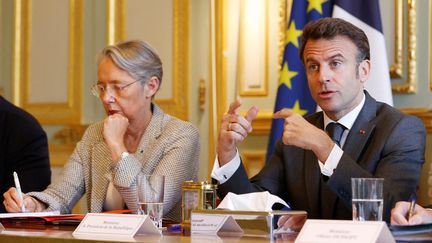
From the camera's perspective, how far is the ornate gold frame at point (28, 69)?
5773mm

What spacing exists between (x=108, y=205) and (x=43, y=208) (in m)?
0.26

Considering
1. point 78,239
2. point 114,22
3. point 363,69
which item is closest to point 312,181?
point 363,69

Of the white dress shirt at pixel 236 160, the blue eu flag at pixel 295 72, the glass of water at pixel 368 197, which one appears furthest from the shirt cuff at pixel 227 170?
the blue eu flag at pixel 295 72

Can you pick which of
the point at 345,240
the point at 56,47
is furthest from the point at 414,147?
the point at 56,47

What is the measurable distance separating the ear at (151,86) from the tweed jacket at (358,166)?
67 centimetres

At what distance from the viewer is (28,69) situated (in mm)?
6059

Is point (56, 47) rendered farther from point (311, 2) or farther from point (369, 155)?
point (369, 155)

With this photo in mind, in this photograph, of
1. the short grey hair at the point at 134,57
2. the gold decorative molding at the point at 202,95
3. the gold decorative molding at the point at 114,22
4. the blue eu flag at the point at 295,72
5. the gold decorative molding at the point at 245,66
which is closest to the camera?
the short grey hair at the point at 134,57

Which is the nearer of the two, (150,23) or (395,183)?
(395,183)

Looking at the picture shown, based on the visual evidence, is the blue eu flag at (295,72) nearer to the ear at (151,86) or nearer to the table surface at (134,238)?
the ear at (151,86)

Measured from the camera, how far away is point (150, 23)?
5375 mm

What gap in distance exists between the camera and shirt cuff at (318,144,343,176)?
2.49 metres

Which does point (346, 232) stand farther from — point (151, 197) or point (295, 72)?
point (295, 72)

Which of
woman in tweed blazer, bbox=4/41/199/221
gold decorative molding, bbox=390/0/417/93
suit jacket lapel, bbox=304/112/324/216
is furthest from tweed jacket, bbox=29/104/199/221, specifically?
gold decorative molding, bbox=390/0/417/93
